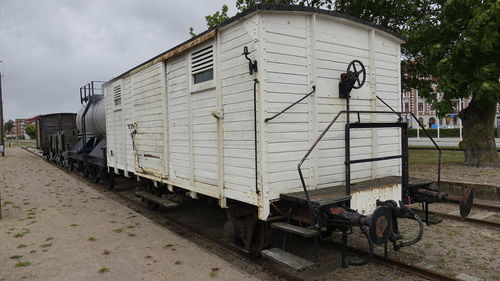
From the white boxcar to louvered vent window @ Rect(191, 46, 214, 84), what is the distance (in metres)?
0.02

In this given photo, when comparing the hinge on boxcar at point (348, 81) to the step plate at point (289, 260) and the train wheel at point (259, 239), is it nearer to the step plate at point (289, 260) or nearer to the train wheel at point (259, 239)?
the train wheel at point (259, 239)

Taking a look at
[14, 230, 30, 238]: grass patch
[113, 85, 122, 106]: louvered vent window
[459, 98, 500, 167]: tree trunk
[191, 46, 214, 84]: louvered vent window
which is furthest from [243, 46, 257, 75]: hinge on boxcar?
[459, 98, 500, 167]: tree trunk

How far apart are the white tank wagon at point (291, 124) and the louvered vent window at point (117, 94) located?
3.60 m

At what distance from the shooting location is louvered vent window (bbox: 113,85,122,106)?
9.98 m

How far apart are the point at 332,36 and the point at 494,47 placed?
908 cm

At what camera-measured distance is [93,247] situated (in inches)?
246

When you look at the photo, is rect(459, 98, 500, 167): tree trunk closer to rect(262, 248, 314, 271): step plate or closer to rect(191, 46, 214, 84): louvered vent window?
rect(191, 46, 214, 84): louvered vent window

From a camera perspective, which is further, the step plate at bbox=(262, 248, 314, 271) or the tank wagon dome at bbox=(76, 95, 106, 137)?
the tank wagon dome at bbox=(76, 95, 106, 137)

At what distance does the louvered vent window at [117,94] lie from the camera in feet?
32.7

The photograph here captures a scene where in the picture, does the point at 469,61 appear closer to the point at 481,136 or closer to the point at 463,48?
the point at 463,48

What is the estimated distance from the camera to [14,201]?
10453mm

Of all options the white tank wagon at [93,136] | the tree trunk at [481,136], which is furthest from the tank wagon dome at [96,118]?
the tree trunk at [481,136]

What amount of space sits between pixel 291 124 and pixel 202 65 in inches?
81.0

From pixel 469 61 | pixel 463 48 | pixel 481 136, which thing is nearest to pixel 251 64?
pixel 463 48
